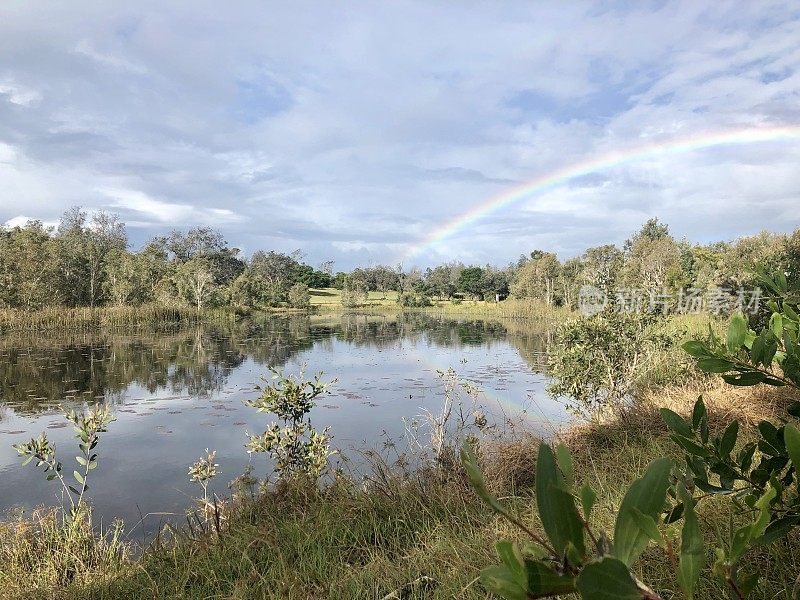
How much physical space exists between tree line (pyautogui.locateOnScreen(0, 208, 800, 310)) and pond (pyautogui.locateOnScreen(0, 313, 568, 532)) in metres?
3.70

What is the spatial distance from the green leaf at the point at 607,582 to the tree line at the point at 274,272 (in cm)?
689

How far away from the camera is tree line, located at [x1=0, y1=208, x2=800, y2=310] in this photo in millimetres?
17664

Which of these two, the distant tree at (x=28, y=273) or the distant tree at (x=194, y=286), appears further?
the distant tree at (x=194, y=286)

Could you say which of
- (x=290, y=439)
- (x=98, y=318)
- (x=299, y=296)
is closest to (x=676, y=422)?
(x=290, y=439)

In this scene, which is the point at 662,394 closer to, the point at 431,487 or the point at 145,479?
the point at 431,487

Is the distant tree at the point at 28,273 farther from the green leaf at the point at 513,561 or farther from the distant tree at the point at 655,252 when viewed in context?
the green leaf at the point at 513,561

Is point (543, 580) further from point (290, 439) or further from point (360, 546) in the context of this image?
point (290, 439)

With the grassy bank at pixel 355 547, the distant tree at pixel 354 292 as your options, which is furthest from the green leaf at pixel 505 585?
the distant tree at pixel 354 292

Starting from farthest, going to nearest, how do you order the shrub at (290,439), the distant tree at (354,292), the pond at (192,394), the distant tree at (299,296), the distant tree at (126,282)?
1. the distant tree at (354,292)
2. the distant tree at (299,296)
3. the distant tree at (126,282)
4. the pond at (192,394)
5. the shrub at (290,439)

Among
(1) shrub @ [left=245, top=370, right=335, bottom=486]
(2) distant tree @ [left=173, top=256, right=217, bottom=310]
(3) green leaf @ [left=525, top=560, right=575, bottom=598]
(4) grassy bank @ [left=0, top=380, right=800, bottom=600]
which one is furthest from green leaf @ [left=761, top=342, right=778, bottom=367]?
(2) distant tree @ [left=173, top=256, right=217, bottom=310]

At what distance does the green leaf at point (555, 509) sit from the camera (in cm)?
48

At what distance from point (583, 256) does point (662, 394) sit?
33941mm

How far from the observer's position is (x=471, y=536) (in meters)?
2.69

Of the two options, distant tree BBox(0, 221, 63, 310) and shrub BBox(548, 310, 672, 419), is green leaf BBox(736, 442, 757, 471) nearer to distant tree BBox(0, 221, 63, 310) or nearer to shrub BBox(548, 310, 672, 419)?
shrub BBox(548, 310, 672, 419)
